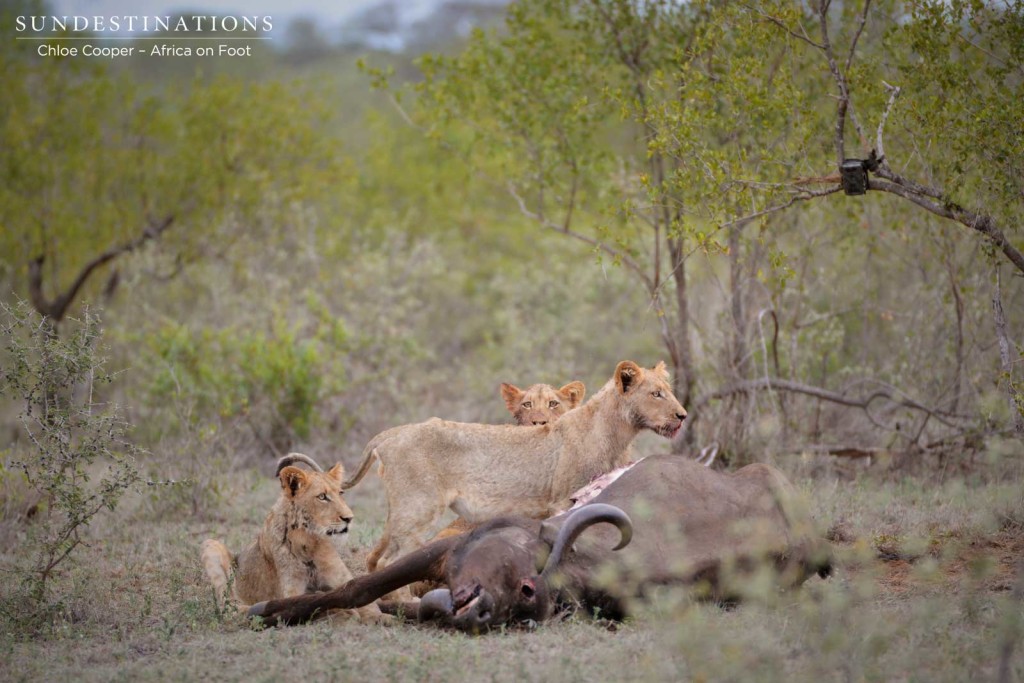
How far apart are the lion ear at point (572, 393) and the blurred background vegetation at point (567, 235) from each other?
1.21 m

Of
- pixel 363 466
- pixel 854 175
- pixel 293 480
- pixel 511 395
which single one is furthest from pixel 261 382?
pixel 854 175

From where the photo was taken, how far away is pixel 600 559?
646 centimetres

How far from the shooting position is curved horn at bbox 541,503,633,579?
20.0 feet

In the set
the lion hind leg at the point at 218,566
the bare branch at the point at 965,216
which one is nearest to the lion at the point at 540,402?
the lion hind leg at the point at 218,566

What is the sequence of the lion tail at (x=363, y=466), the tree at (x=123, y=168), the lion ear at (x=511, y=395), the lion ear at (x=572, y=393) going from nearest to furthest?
the lion tail at (x=363, y=466)
the lion ear at (x=511, y=395)
the lion ear at (x=572, y=393)
the tree at (x=123, y=168)

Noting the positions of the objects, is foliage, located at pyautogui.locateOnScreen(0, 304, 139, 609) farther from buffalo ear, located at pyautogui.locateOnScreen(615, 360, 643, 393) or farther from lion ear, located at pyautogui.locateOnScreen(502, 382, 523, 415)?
buffalo ear, located at pyautogui.locateOnScreen(615, 360, 643, 393)

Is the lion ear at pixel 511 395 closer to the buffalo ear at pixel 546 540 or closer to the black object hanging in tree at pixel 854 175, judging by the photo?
the buffalo ear at pixel 546 540

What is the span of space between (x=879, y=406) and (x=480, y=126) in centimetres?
528

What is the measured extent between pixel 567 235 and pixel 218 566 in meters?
6.12

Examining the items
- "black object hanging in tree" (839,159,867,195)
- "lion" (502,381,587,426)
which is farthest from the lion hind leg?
"black object hanging in tree" (839,159,867,195)

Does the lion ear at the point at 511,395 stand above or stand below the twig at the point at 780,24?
below

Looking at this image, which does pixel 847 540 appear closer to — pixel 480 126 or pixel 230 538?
pixel 230 538

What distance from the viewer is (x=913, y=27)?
8594mm

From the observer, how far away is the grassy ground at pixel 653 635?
17.1 ft
